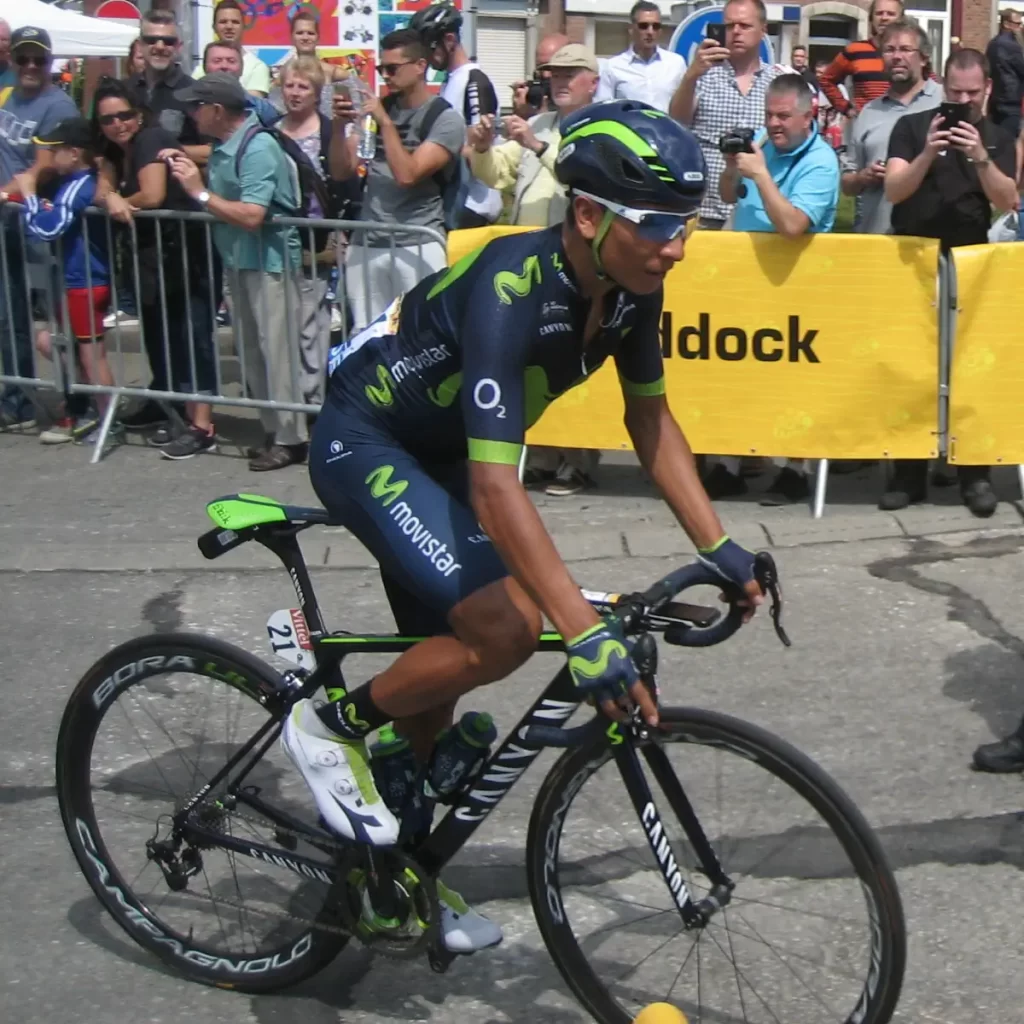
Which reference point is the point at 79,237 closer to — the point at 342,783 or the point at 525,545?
the point at 342,783

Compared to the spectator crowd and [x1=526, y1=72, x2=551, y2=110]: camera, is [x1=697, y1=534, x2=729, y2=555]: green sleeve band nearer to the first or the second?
the spectator crowd

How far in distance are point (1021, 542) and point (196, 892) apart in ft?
14.1

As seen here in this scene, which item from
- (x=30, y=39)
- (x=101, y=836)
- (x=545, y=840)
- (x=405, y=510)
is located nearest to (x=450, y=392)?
(x=405, y=510)

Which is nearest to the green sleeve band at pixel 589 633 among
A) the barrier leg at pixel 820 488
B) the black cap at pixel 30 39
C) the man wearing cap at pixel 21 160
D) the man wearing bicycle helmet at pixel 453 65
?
the barrier leg at pixel 820 488

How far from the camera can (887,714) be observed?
213 inches

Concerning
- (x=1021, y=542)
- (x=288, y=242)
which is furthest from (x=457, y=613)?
(x=288, y=242)

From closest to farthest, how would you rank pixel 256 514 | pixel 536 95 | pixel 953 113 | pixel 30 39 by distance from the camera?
pixel 256 514 < pixel 953 113 < pixel 30 39 < pixel 536 95

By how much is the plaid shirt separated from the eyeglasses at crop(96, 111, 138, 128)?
9.63 ft

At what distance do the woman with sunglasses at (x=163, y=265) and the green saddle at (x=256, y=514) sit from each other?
5203 mm

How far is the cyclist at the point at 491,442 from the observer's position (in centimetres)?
309

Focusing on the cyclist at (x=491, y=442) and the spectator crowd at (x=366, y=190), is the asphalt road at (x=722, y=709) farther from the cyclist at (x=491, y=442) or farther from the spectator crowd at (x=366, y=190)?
the spectator crowd at (x=366, y=190)

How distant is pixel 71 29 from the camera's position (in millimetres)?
14062

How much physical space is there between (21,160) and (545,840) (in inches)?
294

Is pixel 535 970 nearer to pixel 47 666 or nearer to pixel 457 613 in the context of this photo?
pixel 457 613
